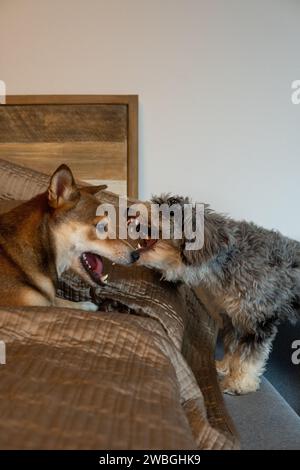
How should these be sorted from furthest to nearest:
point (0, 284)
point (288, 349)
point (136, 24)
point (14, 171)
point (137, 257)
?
point (136, 24)
point (288, 349)
point (14, 171)
point (137, 257)
point (0, 284)

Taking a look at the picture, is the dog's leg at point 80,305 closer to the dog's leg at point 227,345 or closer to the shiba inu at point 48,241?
the shiba inu at point 48,241

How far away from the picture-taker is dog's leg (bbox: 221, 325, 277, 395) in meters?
1.71

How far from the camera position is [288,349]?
2123 mm

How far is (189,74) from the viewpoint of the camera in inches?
95.0

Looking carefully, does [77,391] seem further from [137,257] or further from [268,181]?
[268,181]

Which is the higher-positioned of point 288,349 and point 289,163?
point 289,163

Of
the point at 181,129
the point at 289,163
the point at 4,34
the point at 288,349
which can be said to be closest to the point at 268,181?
the point at 289,163

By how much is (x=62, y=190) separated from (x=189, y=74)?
4.12 ft

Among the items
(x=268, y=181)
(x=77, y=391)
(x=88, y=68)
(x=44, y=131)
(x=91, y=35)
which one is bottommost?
(x=77, y=391)

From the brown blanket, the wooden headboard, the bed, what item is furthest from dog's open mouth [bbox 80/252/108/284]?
the wooden headboard

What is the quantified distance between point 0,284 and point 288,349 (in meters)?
1.30

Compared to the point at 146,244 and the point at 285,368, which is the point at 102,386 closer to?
the point at 146,244

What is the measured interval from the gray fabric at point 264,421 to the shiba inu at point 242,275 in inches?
3.3

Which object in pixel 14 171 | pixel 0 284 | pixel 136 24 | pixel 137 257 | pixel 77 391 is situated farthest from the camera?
pixel 136 24
